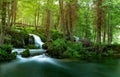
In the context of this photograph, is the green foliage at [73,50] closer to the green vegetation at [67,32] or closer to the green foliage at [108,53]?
the green vegetation at [67,32]

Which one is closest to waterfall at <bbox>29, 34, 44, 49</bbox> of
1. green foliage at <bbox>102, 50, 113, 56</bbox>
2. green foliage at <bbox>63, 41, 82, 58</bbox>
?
green foliage at <bbox>63, 41, 82, 58</bbox>

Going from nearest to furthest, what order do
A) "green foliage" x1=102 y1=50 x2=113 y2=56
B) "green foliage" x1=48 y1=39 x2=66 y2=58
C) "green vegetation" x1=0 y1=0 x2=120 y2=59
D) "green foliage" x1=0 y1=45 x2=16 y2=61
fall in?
1. "green foliage" x1=0 y1=45 x2=16 y2=61
2. "green vegetation" x1=0 y1=0 x2=120 y2=59
3. "green foliage" x1=48 y1=39 x2=66 y2=58
4. "green foliage" x1=102 y1=50 x2=113 y2=56

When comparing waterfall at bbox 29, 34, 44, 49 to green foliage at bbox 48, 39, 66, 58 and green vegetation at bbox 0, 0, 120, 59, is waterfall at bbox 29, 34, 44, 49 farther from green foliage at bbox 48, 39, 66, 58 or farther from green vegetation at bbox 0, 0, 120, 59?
green foliage at bbox 48, 39, 66, 58

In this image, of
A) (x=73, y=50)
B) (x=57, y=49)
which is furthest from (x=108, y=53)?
(x=57, y=49)

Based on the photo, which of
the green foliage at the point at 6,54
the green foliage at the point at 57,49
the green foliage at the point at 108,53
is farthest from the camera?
the green foliage at the point at 108,53

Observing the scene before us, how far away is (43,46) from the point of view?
24297mm

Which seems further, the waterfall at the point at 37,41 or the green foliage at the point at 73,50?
the waterfall at the point at 37,41

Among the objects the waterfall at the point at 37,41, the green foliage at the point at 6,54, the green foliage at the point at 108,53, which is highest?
the waterfall at the point at 37,41

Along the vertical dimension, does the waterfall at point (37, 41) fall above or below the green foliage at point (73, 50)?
above

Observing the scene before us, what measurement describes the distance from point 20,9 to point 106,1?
17274 millimetres

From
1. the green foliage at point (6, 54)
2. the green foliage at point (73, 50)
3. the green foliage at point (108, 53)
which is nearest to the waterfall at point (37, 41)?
the green foliage at point (73, 50)

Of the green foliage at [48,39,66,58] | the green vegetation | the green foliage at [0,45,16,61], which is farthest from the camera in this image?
the green foliage at [48,39,66,58]

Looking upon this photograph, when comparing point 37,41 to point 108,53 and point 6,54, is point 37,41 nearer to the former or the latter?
point 108,53

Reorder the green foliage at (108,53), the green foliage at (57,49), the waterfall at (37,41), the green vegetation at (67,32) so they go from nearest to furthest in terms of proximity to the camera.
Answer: the green vegetation at (67,32), the green foliage at (57,49), the green foliage at (108,53), the waterfall at (37,41)
